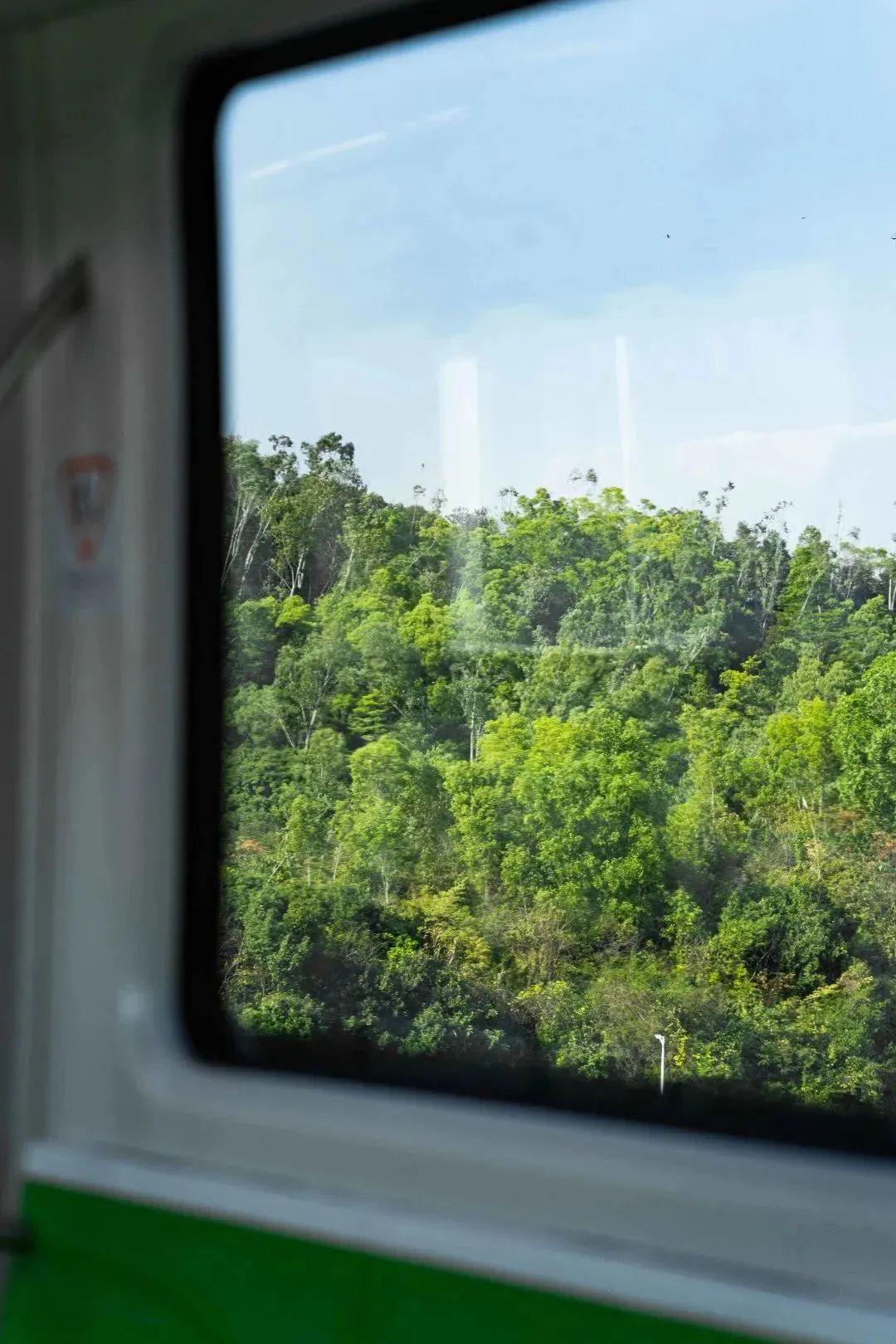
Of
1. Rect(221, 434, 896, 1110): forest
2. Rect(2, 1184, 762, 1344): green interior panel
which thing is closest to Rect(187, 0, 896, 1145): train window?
Rect(221, 434, 896, 1110): forest

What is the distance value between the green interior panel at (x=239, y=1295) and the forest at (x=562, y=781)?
27 cm

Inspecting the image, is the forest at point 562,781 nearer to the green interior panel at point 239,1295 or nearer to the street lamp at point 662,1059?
the street lamp at point 662,1059

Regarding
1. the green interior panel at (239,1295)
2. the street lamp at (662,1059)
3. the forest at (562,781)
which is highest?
the forest at (562,781)

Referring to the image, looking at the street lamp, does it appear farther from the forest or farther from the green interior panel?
the green interior panel

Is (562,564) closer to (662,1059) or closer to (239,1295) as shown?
(662,1059)

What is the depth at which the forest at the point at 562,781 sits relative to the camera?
4.55 ft

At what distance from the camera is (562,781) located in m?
1.59

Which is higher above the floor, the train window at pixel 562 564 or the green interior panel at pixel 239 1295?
the train window at pixel 562 564

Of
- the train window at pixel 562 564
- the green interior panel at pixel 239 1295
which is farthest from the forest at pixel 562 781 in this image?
the green interior panel at pixel 239 1295

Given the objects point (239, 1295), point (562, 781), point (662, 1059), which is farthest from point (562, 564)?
point (239, 1295)

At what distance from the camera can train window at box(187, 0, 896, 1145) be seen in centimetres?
138

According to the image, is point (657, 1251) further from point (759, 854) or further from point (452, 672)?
point (452, 672)

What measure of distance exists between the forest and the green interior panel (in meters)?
0.27

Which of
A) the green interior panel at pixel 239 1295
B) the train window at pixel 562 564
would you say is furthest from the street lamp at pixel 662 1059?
the green interior panel at pixel 239 1295
